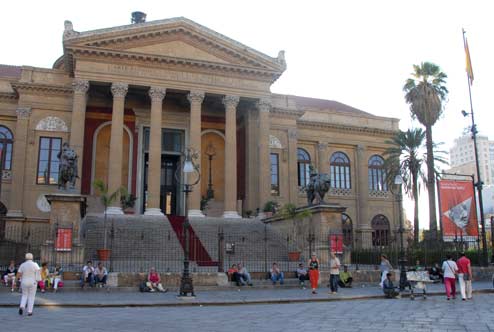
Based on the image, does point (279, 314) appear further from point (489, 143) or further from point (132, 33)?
point (489, 143)

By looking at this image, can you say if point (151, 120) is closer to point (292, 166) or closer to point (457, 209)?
point (292, 166)

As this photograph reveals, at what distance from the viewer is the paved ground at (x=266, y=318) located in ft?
32.0

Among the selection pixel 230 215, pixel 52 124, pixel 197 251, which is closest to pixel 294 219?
pixel 197 251

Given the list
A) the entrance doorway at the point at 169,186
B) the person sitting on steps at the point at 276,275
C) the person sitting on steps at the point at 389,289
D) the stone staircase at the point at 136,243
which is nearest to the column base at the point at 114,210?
the stone staircase at the point at 136,243

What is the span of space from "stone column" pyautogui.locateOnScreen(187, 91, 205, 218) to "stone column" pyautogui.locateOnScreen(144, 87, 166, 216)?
196 cm

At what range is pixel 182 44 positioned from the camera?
34125 mm

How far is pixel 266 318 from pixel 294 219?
16.5 metres

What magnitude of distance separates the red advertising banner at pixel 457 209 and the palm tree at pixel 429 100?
852 cm

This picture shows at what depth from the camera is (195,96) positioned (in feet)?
111

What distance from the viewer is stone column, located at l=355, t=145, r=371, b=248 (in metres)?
43.2

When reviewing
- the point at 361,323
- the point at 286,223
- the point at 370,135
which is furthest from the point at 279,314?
the point at 370,135

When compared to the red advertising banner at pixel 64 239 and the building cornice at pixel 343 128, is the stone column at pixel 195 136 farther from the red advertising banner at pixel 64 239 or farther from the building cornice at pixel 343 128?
the building cornice at pixel 343 128

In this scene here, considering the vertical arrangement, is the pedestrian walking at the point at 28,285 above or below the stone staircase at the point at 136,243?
below

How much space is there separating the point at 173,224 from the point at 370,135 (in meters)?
23.0
